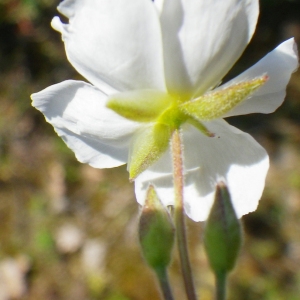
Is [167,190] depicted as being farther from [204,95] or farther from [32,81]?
[32,81]

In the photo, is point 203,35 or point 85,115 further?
point 85,115

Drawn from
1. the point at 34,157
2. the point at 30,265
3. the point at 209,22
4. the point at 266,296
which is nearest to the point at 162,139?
the point at 209,22

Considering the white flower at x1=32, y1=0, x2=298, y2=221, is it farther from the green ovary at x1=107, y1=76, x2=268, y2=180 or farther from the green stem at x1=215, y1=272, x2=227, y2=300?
the green stem at x1=215, y1=272, x2=227, y2=300

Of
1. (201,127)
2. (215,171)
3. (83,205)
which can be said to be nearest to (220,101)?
(201,127)

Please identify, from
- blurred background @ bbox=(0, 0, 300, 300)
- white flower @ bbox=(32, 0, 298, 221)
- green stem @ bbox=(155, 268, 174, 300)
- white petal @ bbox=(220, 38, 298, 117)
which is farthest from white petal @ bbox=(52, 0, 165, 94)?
blurred background @ bbox=(0, 0, 300, 300)

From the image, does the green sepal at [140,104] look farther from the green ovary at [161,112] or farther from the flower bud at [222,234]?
the flower bud at [222,234]

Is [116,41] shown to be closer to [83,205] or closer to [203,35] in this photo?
[203,35]

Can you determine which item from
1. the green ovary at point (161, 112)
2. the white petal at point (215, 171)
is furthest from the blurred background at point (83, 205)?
the green ovary at point (161, 112)
